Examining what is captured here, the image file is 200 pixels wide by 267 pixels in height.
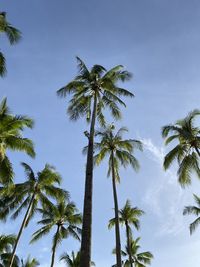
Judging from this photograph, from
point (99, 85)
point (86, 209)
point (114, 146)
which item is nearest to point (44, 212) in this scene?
point (114, 146)

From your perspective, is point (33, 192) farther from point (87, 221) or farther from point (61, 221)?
point (87, 221)

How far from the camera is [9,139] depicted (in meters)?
22.0

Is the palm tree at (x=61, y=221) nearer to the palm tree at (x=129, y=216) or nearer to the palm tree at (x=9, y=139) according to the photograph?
the palm tree at (x=129, y=216)

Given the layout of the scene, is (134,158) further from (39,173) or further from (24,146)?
(24,146)

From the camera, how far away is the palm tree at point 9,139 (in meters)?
21.3

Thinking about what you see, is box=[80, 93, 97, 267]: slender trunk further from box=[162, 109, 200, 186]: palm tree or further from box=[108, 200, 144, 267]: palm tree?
box=[108, 200, 144, 267]: palm tree

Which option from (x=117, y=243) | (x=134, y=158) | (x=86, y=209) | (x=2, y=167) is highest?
(x=134, y=158)

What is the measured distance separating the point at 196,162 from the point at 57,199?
13.9 m

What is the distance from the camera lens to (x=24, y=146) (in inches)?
892

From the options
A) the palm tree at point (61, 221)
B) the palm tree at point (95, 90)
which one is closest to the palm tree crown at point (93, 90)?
the palm tree at point (95, 90)

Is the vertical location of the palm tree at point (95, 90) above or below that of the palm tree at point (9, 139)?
above

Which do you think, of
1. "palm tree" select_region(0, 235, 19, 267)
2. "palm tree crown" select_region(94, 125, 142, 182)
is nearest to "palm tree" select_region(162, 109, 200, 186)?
"palm tree crown" select_region(94, 125, 142, 182)

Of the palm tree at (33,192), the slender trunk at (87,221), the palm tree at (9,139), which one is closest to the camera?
the slender trunk at (87,221)

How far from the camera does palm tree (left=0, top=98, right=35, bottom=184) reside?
21344mm
